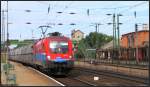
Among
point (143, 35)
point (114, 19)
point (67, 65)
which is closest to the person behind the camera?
point (67, 65)

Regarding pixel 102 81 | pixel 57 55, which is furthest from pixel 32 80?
pixel 57 55

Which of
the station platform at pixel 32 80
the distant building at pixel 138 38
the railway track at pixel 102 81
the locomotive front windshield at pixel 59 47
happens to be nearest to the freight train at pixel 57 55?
the locomotive front windshield at pixel 59 47

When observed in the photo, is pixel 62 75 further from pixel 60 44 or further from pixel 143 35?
pixel 143 35

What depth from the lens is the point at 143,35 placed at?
289 feet

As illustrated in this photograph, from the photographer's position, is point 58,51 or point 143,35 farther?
point 143,35

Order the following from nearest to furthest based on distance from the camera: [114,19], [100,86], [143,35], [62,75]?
[100,86] → [62,75] → [114,19] → [143,35]

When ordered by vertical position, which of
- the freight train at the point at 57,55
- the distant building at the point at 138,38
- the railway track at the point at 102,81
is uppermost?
the distant building at the point at 138,38

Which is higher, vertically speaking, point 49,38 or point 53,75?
point 49,38

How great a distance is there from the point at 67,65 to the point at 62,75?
2551 millimetres

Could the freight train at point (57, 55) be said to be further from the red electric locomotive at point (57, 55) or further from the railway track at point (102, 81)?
the railway track at point (102, 81)

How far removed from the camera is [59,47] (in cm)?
2977

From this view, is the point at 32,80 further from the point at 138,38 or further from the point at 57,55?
the point at 138,38

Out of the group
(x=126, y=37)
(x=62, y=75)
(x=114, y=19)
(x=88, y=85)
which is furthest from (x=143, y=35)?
(x=88, y=85)

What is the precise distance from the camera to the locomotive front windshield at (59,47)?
2964cm
